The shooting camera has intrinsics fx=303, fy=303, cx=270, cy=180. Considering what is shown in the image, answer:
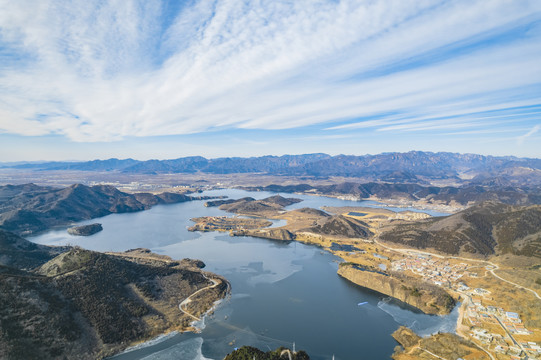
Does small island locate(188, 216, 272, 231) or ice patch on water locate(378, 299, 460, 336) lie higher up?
small island locate(188, 216, 272, 231)

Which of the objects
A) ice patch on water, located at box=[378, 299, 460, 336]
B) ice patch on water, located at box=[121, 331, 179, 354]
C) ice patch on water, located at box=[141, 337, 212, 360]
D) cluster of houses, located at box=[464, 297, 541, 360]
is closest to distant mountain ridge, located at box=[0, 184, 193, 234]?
ice patch on water, located at box=[121, 331, 179, 354]

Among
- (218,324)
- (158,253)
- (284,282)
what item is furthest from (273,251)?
(218,324)

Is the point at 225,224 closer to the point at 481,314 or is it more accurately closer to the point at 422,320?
the point at 422,320

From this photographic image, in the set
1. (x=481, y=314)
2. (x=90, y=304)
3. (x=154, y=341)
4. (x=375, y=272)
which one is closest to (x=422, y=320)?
(x=481, y=314)

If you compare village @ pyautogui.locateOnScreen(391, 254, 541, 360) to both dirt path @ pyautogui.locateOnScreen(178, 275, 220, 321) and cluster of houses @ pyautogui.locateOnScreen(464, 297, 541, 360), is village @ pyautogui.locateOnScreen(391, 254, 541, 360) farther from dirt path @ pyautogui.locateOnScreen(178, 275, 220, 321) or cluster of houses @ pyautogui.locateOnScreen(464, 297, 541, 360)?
dirt path @ pyautogui.locateOnScreen(178, 275, 220, 321)

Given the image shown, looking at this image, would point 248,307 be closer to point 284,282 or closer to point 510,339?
point 284,282

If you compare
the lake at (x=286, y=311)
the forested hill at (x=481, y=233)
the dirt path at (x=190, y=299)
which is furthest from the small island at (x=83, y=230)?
the forested hill at (x=481, y=233)
